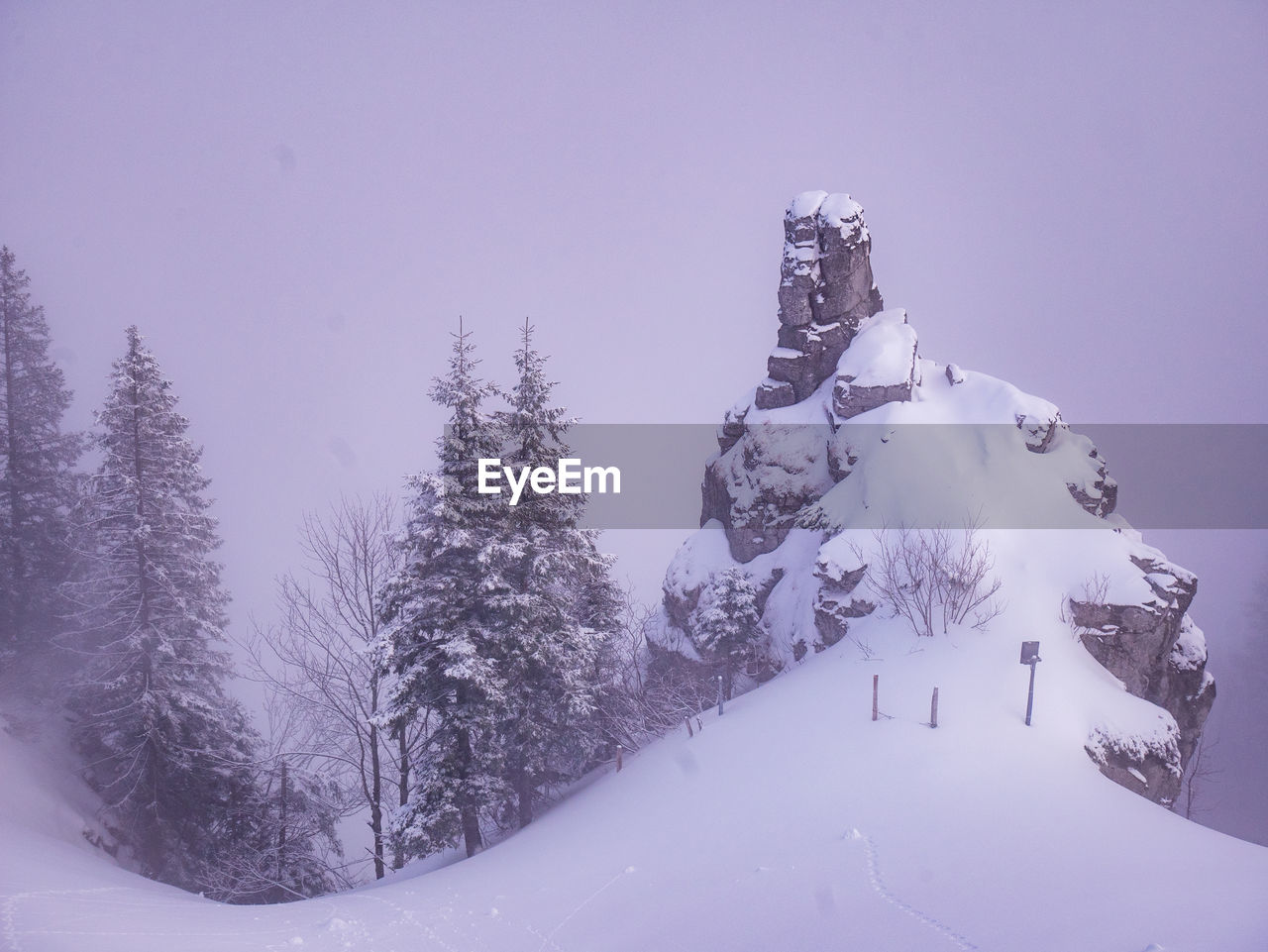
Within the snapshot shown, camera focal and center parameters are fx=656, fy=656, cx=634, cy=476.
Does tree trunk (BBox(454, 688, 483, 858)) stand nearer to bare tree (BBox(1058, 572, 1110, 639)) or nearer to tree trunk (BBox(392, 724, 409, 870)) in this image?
tree trunk (BBox(392, 724, 409, 870))

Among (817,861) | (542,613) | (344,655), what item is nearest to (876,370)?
(542,613)

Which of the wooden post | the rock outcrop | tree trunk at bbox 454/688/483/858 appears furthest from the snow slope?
the rock outcrop

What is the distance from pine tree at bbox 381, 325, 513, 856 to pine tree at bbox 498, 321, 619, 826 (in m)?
0.61

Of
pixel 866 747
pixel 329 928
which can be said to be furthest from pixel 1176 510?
pixel 329 928

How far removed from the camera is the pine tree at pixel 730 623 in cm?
2422

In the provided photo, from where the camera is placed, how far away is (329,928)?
9938mm

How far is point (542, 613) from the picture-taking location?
1700 cm

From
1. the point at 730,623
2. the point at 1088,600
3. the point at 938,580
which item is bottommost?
the point at 730,623

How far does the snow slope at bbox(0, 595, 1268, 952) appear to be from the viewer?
26.8ft

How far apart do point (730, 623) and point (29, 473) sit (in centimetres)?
2409

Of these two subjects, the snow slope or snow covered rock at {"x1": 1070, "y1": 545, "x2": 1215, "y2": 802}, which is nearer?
the snow slope

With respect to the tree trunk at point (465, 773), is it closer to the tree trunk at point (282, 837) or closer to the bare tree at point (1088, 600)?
the tree trunk at point (282, 837)

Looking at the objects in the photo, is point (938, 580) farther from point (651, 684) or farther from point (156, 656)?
point (156, 656)

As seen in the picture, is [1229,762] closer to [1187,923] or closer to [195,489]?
[1187,923]
